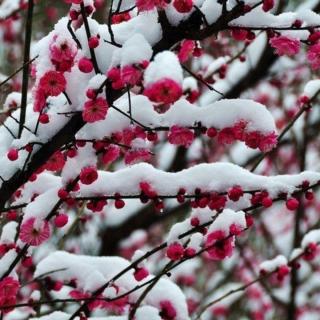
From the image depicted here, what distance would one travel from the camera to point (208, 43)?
5734mm

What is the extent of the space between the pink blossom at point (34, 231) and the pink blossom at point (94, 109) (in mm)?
428

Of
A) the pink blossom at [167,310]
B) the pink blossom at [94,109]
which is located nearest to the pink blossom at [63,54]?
the pink blossom at [94,109]

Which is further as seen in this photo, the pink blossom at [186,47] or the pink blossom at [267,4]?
the pink blossom at [186,47]

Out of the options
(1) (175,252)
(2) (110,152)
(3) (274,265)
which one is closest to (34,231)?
(2) (110,152)

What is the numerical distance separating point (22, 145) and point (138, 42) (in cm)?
56

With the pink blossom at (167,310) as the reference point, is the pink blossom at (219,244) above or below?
above

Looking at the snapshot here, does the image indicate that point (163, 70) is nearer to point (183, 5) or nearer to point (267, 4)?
point (183, 5)

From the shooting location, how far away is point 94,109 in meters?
1.76

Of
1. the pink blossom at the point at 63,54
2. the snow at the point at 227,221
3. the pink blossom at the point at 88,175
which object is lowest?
the snow at the point at 227,221

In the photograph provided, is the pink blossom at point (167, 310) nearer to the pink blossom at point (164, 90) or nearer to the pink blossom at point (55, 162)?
the pink blossom at point (55, 162)

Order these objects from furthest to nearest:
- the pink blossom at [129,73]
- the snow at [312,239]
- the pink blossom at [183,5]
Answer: the snow at [312,239]
the pink blossom at [183,5]
the pink blossom at [129,73]

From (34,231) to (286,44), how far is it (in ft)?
3.43

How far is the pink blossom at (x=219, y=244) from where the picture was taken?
1917 millimetres

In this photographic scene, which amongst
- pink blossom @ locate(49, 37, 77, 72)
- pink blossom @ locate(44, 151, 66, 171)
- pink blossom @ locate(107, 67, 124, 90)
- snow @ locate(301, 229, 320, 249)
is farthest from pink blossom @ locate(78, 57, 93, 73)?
snow @ locate(301, 229, 320, 249)
